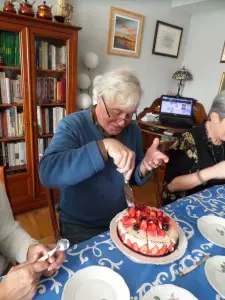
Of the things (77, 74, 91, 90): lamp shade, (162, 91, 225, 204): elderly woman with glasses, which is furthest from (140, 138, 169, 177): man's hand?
(77, 74, 91, 90): lamp shade

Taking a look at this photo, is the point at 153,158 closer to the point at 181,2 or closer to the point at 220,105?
the point at 220,105

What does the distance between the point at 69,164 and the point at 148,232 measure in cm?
36

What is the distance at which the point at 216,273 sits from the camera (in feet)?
2.15

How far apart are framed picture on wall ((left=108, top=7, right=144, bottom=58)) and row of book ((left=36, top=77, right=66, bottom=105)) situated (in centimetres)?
88

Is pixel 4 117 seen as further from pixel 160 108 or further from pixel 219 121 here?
pixel 160 108

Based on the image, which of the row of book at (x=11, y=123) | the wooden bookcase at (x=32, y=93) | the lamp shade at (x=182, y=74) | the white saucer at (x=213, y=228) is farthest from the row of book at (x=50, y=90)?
the lamp shade at (x=182, y=74)

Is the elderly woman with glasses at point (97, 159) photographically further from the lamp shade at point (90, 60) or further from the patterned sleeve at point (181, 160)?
the lamp shade at point (90, 60)

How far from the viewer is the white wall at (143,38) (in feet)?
7.43

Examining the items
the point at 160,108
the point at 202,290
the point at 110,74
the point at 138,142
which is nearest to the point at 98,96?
the point at 110,74

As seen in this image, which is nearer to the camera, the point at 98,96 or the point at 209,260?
the point at 209,260

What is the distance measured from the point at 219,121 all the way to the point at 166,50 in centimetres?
222

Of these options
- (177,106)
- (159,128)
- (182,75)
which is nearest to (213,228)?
(159,128)

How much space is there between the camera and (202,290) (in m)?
0.61

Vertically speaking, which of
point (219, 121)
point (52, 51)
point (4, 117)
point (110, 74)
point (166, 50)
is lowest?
point (4, 117)
